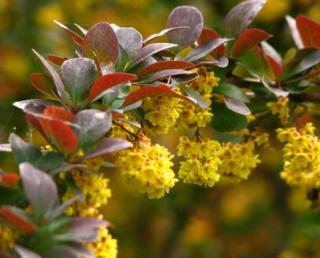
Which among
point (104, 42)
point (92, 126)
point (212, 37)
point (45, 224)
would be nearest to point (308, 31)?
point (212, 37)

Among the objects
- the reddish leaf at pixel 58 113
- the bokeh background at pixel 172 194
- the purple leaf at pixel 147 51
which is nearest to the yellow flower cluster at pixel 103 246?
the reddish leaf at pixel 58 113

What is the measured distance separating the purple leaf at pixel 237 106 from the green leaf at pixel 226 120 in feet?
0.12

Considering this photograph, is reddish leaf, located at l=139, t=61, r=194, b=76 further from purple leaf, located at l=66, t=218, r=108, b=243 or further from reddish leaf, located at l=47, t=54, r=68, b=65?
purple leaf, located at l=66, t=218, r=108, b=243

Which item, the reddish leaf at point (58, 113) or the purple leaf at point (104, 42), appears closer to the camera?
the reddish leaf at point (58, 113)

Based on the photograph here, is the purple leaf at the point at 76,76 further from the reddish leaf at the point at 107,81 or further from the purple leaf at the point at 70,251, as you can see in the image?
the purple leaf at the point at 70,251

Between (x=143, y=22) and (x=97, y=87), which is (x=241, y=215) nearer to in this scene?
(x=143, y=22)

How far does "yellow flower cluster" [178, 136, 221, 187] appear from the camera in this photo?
1054 millimetres

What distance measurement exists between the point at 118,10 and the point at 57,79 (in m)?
2.05

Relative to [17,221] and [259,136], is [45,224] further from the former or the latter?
[259,136]

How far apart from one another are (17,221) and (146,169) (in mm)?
195

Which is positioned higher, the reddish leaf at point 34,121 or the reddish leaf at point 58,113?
the reddish leaf at point 58,113

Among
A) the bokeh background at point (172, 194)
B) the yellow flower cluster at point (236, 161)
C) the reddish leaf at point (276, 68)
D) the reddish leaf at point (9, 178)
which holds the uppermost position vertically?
the reddish leaf at point (9, 178)

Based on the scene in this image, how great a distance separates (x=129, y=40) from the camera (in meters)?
1.03

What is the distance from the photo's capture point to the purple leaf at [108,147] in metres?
0.85
